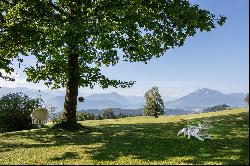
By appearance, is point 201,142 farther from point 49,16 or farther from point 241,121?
point 49,16

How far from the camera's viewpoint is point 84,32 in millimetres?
31781

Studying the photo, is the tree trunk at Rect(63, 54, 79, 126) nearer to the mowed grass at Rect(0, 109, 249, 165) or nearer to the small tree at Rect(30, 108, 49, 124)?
the mowed grass at Rect(0, 109, 249, 165)

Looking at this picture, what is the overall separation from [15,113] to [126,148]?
29.5 m

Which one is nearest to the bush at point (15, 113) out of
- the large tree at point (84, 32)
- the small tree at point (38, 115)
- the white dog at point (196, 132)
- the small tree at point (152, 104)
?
the small tree at point (38, 115)

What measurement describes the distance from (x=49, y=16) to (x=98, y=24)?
232 inches

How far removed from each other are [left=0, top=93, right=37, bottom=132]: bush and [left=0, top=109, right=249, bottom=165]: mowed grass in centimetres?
1599

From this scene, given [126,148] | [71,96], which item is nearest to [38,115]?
[71,96]

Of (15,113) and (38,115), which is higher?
(15,113)

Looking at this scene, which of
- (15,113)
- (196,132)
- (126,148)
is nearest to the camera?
(126,148)

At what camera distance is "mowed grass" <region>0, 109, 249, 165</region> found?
68.6ft

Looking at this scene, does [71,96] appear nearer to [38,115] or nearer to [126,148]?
[126,148]

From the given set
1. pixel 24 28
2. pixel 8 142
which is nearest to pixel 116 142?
pixel 8 142

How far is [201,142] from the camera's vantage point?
26.2m

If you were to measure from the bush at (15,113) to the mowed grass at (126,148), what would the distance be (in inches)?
630
